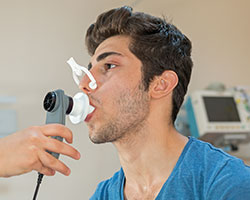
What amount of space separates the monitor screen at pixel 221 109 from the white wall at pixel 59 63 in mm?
243

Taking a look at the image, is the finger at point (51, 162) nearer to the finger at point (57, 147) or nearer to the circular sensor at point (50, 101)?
the finger at point (57, 147)

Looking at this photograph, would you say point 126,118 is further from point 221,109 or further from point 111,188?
point 221,109

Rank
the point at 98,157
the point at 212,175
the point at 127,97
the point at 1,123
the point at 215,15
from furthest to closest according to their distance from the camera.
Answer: the point at 215,15 < the point at 98,157 < the point at 1,123 < the point at 127,97 < the point at 212,175

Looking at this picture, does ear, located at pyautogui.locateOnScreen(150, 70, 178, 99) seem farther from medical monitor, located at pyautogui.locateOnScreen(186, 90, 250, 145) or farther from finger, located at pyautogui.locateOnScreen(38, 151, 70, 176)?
medical monitor, located at pyautogui.locateOnScreen(186, 90, 250, 145)

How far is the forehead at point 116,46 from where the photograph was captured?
1.29m

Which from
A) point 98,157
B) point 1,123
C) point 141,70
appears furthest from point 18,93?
point 141,70

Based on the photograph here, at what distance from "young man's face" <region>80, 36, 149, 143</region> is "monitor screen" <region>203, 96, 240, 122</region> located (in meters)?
1.02

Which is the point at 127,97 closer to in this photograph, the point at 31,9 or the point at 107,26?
the point at 107,26

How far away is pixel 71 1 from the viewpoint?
7.34 feet

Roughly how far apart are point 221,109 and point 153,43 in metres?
1.05

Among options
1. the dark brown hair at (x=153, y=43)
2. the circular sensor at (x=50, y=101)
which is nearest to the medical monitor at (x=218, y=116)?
the dark brown hair at (x=153, y=43)

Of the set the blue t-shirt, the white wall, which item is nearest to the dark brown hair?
the blue t-shirt

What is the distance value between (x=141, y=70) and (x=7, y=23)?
3.76 feet

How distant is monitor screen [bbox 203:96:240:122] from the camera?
213cm
